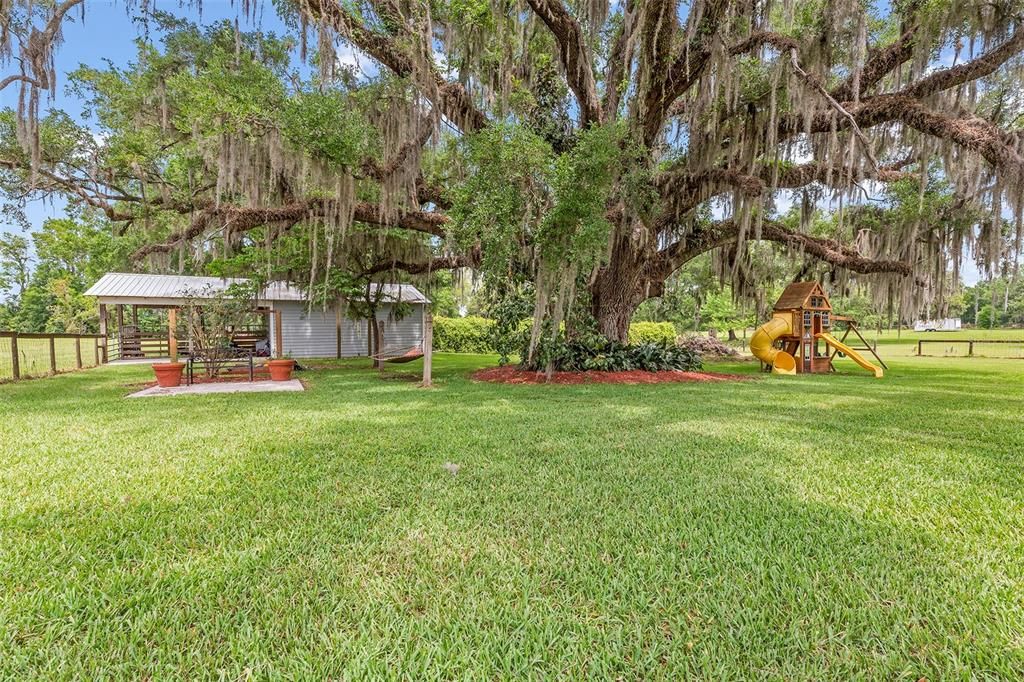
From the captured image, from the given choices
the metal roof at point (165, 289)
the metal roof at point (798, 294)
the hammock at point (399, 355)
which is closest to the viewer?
the hammock at point (399, 355)

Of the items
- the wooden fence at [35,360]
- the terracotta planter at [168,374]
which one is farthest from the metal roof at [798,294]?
the wooden fence at [35,360]

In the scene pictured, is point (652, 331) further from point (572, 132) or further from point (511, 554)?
point (511, 554)

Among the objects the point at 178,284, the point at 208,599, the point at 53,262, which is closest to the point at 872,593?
the point at 208,599

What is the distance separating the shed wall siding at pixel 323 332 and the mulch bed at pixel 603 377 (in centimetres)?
704

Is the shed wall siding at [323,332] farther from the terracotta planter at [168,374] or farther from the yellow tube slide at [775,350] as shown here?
the yellow tube slide at [775,350]

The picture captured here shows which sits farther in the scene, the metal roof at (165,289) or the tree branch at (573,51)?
the metal roof at (165,289)

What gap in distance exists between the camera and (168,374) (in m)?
7.57

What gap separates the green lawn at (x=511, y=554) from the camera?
137 centimetres

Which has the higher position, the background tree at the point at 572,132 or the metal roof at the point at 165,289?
the background tree at the point at 572,132

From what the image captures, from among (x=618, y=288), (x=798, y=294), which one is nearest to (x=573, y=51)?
(x=618, y=288)

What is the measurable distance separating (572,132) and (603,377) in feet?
17.0

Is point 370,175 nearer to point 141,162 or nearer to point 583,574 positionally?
point 141,162

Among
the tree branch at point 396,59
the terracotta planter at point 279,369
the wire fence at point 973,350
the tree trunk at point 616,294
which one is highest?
the tree branch at point 396,59

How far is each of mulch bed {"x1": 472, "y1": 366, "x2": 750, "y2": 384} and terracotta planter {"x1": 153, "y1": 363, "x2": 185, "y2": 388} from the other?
519cm
